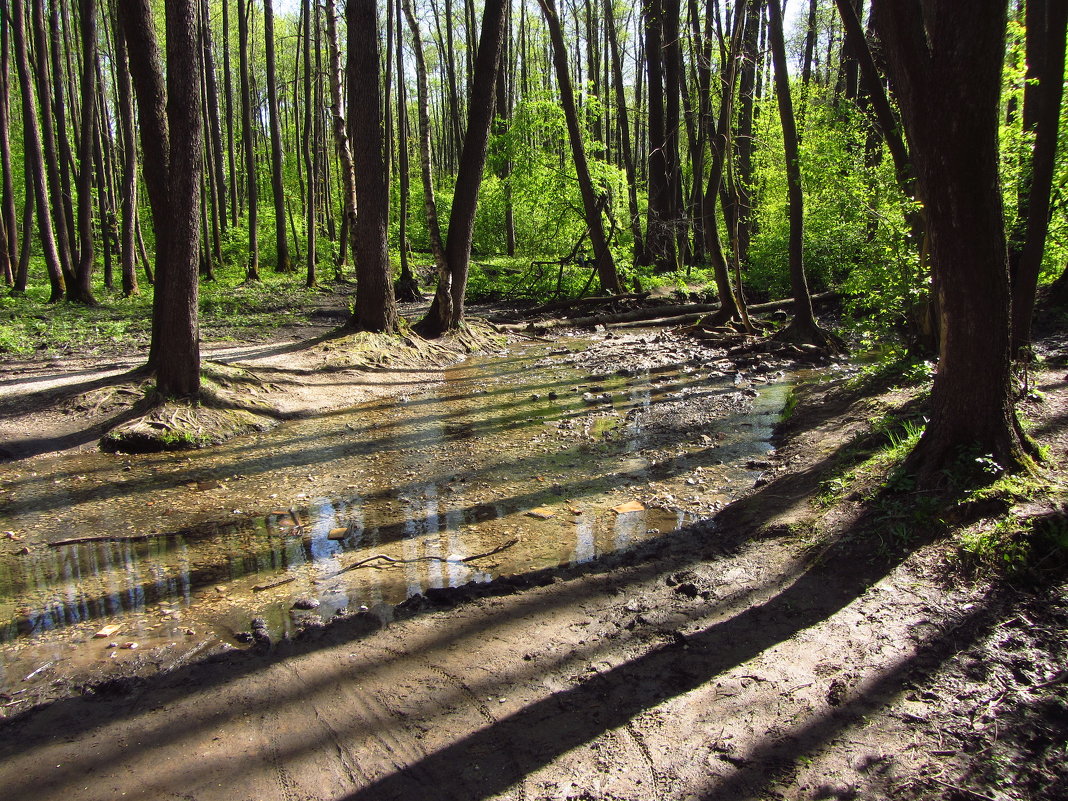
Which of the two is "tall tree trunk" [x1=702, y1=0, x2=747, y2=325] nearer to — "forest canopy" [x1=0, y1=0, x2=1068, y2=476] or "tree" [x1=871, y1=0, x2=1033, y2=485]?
"forest canopy" [x1=0, y1=0, x2=1068, y2=476]

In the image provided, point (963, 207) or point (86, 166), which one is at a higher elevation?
point (86, 166)

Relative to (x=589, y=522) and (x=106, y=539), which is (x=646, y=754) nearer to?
(x=589, y=522)

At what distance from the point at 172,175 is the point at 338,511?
16.9 ft

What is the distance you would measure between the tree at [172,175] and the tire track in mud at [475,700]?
249 inches

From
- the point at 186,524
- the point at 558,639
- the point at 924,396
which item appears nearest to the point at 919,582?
the point at 558,639

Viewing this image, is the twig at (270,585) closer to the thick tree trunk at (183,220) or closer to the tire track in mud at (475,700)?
the tire track in mud at (475,700)

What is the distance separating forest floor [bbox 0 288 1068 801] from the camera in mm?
2836

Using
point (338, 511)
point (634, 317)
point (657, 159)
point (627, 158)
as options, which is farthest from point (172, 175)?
point (627, 158)

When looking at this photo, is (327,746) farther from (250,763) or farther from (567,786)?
(567,786)

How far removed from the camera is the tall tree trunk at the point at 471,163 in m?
14.3

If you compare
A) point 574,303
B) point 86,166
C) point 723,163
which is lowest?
point 574,303

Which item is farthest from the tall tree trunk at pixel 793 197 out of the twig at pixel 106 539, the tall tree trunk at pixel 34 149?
the tall tree trunk at pixel 34 149

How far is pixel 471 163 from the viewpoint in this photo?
14.8 m

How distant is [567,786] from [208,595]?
3.00m
